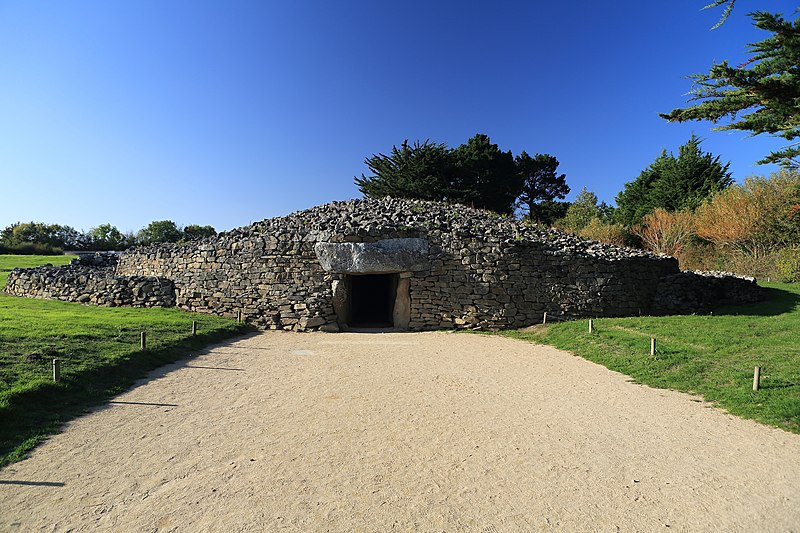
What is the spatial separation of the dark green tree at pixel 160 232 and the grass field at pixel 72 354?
113 feet

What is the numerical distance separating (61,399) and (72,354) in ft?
5.73

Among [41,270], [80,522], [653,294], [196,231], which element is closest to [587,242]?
[653,294]

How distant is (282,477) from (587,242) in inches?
508

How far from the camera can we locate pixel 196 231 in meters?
48.2

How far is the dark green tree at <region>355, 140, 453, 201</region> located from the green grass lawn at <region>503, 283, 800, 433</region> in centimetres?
1823

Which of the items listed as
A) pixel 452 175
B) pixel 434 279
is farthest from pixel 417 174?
pixel 434 279

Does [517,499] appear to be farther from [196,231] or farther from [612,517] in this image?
[196,231]

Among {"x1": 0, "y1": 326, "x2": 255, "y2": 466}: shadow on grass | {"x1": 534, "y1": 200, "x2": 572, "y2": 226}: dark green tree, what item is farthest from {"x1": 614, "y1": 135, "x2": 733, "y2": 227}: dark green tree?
{"x1": 0, "y1": 326, "x2": 255, "y2": 466}: shadow on grass

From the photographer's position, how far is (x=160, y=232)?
152ft

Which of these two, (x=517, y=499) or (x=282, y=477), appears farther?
(x=282, y=477)

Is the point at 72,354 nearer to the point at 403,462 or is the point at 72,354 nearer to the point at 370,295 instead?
the point at 403,462

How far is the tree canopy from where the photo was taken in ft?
94.1

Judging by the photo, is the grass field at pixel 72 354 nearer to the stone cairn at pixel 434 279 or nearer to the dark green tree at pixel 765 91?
the stone cairn at pixel 434 279

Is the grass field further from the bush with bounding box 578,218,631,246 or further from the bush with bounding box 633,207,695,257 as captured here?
the bush with bounding box 633,207,695,257
